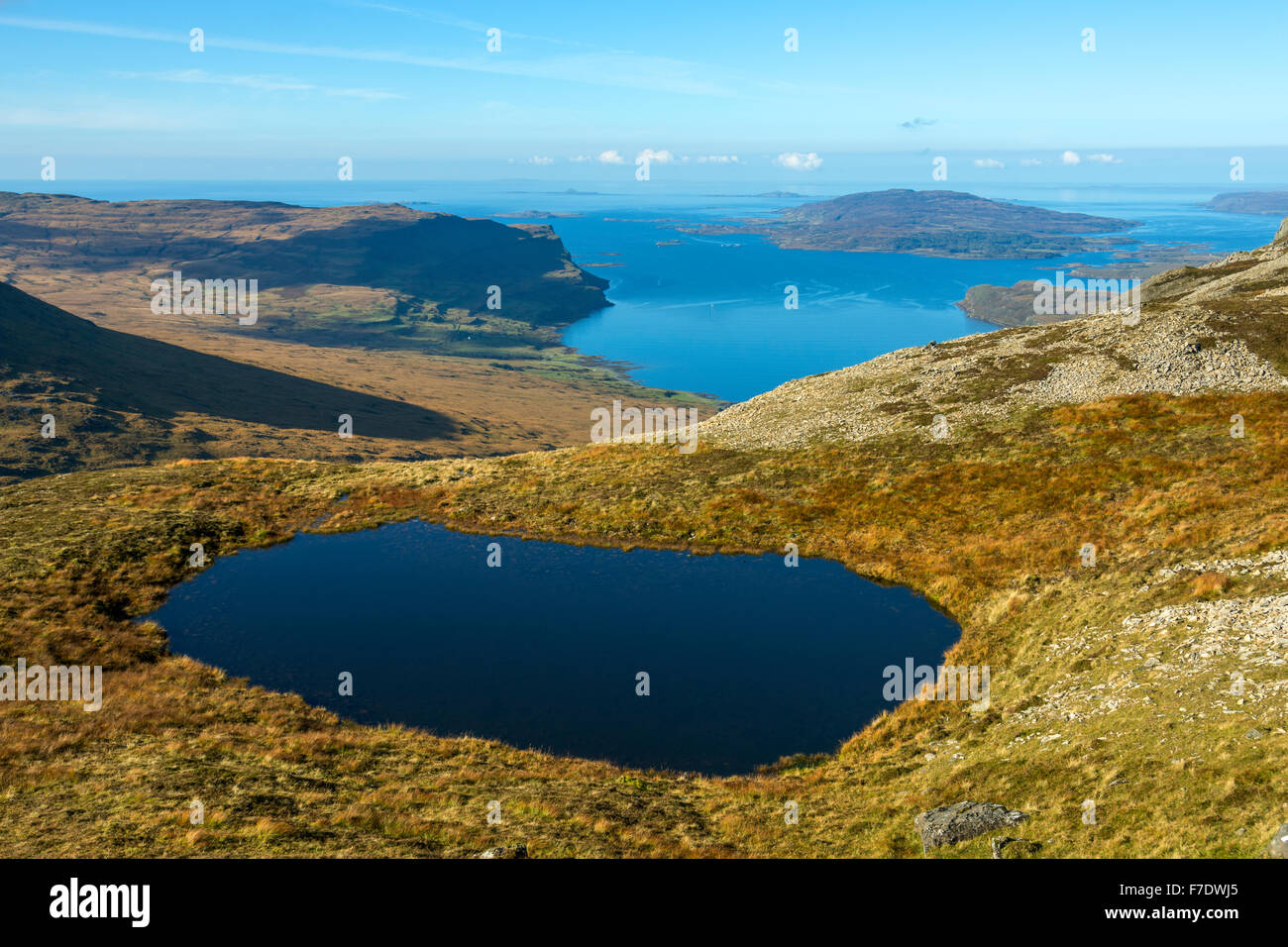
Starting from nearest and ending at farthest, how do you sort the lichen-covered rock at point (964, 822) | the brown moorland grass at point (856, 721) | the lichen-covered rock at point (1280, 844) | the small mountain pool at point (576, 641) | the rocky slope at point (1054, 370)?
the lichen-covered rock at point (1280, 844), the lichen-covered rock at point (964, 822), the brown moorland grass at point (856, 721), the small mountain pool at point (576, 641), the rocky slope at point (1054, 370)

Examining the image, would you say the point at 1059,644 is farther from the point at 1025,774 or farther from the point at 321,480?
the point at 321,480

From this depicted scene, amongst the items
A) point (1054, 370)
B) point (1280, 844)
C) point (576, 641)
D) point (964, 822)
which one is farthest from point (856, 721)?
point (1054, 370)

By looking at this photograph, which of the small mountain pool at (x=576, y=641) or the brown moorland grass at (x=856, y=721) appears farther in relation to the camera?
the small mountain pool at (x=576, y=641)

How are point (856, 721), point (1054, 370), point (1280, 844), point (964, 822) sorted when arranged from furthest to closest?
point (1054, 370) < point (856, 721) < point (964, 822) < point (1280, 844)

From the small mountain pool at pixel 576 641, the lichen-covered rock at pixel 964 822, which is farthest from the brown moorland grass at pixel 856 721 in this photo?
the small mountain pool at pixel 576 641

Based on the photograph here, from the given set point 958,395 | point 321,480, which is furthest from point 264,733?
point 958,395

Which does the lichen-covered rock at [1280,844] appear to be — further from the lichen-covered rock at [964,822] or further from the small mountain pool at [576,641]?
the small mountain pool at [576,641]

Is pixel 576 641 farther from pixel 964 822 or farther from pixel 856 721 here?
pixel 964 822
